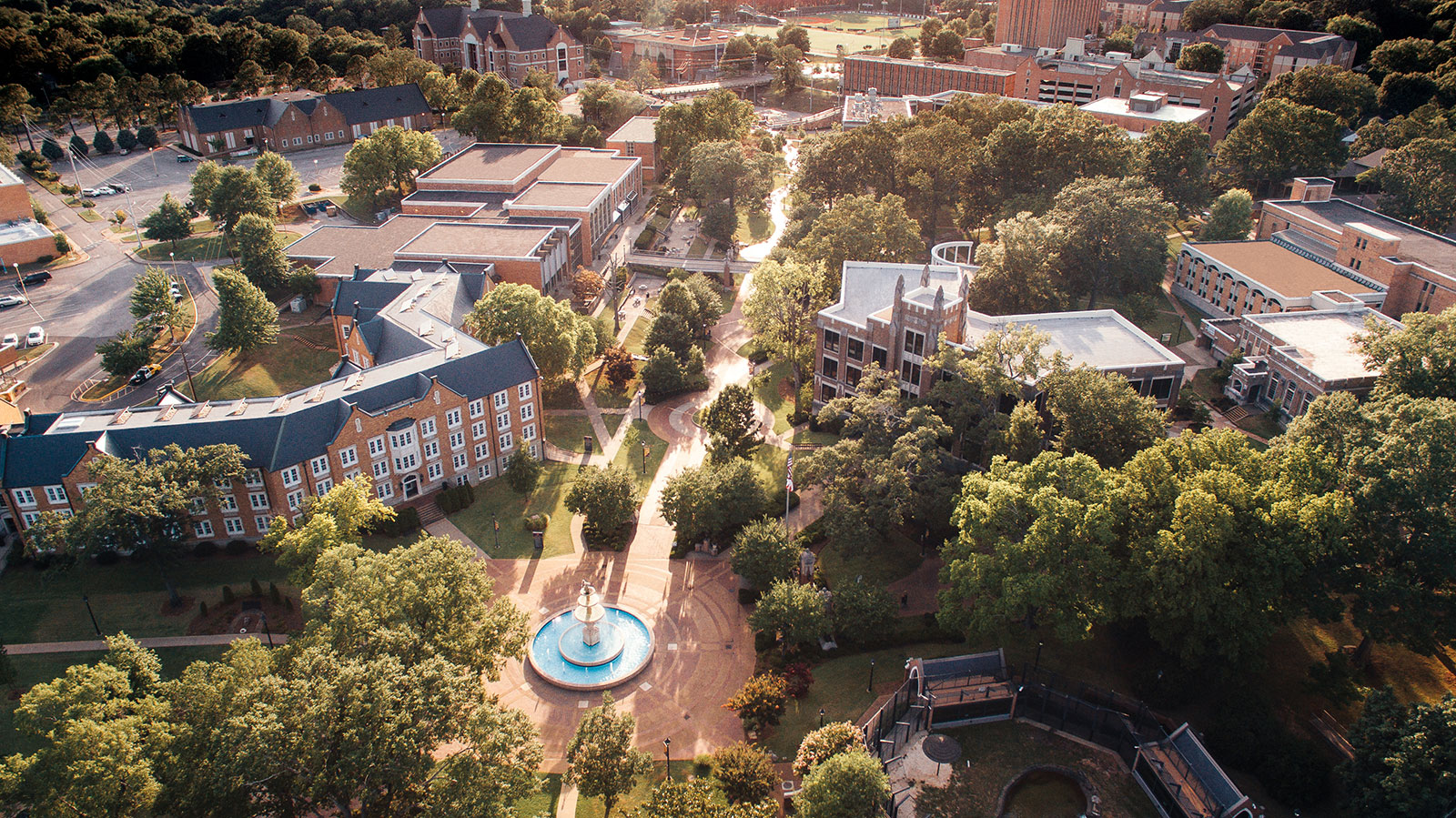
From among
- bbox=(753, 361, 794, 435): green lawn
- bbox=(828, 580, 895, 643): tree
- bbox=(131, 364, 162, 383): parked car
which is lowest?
bbox=(753, 361, 794, 435): green lawn

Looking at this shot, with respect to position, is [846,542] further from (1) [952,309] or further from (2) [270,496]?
(2) [270,496]

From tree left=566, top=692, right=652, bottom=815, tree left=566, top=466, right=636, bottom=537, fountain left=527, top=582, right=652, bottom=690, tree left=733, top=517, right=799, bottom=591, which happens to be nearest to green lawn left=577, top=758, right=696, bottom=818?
tree left=566, top=692, right=652, bottom=815

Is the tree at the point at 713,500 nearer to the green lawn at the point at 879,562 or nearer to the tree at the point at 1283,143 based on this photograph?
the green lawn at the point at 879,562

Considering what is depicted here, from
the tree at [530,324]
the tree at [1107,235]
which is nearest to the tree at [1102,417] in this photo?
the tree at [1107,235]

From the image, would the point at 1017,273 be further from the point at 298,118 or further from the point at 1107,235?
the point at 298,118

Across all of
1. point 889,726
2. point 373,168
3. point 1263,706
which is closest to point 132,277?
point 373,168

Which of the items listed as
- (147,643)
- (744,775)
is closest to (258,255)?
(147,643)

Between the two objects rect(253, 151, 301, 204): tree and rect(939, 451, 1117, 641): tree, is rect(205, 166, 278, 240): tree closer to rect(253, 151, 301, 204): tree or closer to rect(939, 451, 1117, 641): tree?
rect(253, 151, 301, 204): tree

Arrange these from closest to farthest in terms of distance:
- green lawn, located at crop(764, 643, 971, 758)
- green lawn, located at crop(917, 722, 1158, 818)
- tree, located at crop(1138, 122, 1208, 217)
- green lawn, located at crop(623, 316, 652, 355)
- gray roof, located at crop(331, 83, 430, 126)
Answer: green lawn, located at crop(917, 722, 1158, 818) → green lawn, located at crop(764, 643, 971, 758) → green lawn, located at crop(623, 316, 652, 355) → tree, located at crop(1138, 122, 1208, 217) → gray roof, located at crop(331, 83, 430, 126)
